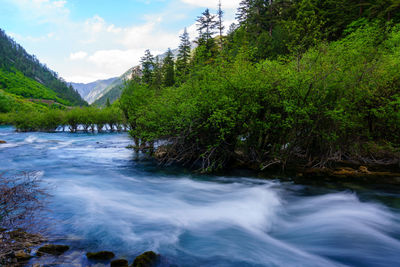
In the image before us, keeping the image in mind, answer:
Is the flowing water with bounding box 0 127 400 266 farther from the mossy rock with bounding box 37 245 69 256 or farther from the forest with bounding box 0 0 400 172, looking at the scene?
the forest with bounding box 0 0 400 172

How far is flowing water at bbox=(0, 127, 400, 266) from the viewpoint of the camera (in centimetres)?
570

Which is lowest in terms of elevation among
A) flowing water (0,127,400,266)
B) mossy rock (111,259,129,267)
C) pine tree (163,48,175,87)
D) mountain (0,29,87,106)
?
flowing water (0,127,400,266)

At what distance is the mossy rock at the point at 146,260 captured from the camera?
16.0 feet

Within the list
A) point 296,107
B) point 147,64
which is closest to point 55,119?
point 147,64

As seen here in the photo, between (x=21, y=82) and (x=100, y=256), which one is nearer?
(x=100, y=256)

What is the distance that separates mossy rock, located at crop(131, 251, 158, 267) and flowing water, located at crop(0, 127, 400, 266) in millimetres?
302

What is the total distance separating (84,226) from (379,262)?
25.2 feet

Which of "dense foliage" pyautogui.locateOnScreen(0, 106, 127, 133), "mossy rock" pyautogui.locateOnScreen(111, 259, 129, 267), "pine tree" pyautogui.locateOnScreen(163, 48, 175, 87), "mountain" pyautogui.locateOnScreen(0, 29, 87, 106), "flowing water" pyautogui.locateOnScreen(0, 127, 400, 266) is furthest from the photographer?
"mountain" pyautogui.locateOnScreen(0, 29, 87, 106)

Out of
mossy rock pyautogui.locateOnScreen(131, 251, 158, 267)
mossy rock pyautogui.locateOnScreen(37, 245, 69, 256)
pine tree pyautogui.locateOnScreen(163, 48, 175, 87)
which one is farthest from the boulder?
pine tree pyautogui.locateOnScreen(163, 48, 175, 87)

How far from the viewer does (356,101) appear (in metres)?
10.8

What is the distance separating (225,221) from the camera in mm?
7711

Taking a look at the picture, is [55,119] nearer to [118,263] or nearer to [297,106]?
[297,106]

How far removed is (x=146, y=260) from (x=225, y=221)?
331 cm

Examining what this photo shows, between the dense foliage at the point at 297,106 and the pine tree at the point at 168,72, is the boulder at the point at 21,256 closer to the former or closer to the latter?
the dense foliage at the point at 297,106
